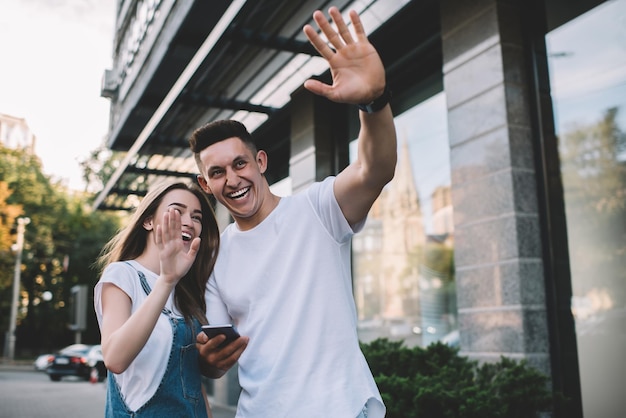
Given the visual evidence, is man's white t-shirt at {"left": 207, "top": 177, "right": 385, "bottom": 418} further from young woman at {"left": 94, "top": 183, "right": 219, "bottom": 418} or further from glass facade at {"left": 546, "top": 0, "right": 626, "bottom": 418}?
glass facade at {"left": 546, "top": 0, "right": 626, "bottom": 418}

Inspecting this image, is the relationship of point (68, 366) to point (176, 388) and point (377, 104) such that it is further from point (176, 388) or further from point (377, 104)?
point (377, 104)

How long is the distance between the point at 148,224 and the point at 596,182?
12.5 ft

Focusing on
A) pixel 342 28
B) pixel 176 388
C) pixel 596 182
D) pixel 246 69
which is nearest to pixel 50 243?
pixel 246 69

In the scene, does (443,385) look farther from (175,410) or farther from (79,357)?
(79,357)

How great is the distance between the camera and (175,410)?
7.41ft

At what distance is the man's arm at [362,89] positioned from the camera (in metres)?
1.85

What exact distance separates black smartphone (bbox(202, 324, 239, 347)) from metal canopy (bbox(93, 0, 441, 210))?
14.7 ft

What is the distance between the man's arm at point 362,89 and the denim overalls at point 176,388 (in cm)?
98

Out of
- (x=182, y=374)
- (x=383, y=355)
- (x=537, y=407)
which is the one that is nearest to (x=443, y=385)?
(x=537, y=407)

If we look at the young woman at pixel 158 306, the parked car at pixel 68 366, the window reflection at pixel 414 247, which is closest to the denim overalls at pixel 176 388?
the young woman at pixel 158 306

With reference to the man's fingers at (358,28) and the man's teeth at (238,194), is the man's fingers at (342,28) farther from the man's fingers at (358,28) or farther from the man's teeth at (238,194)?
the man's teeth at (238,194)

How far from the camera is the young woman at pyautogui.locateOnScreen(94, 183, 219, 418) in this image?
80.3 inches

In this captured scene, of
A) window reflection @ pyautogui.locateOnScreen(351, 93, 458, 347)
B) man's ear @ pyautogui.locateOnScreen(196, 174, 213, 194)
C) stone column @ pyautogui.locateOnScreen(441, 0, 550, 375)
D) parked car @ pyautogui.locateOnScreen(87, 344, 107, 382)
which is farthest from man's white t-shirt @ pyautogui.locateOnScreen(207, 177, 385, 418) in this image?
parked car @ pyautogui.locateOnScreen(87, 344, 107, 382)

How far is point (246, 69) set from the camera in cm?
880
